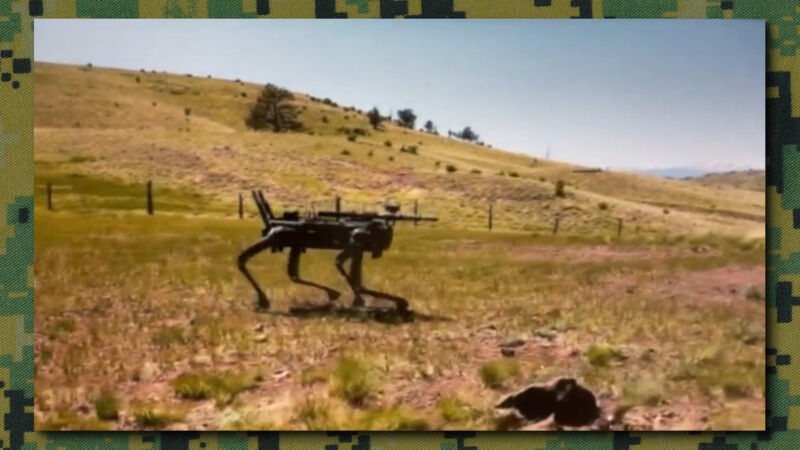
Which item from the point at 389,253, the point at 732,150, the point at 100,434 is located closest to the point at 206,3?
the point at 389,253

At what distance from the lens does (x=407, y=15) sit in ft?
14.4

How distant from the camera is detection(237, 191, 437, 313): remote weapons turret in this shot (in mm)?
4512

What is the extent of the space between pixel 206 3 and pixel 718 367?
12.2 ft

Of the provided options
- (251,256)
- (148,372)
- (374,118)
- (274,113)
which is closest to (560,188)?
(374,118)

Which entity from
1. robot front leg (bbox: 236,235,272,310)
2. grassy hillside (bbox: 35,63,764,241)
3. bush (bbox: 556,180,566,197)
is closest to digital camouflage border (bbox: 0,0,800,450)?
grassy hillside (bbox: 35,63,764,241)

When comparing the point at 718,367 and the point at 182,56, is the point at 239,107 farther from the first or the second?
the point at 718,367

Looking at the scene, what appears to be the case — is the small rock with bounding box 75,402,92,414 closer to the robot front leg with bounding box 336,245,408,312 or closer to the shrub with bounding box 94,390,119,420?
the shrub with bounding box 94,390,119,420

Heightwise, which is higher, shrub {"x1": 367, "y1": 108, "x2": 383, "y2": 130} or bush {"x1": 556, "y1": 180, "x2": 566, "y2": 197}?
shrub {"x1": 367, "y1": 108, "x2": 383, "y2": 130}

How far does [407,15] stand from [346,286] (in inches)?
66.5

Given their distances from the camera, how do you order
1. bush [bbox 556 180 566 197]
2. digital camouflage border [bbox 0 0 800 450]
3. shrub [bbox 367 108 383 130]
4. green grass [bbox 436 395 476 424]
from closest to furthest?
green grass [bbox 436 395 476 424] < digital camouflage border [bbox 0 0 800 450] < shrub [bbox 367 108 383 130] < bush [bbox 556 180 566 197]

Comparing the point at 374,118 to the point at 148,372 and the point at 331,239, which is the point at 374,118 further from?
the point at 148,372

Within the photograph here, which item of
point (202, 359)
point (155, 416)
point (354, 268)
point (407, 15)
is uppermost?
point (407, 15)

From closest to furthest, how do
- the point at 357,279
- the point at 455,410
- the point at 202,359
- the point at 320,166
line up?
the point at 455,410, the point at 202,359, the point at 357,279, the point at 320,166

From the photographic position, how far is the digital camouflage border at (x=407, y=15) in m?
4.26
